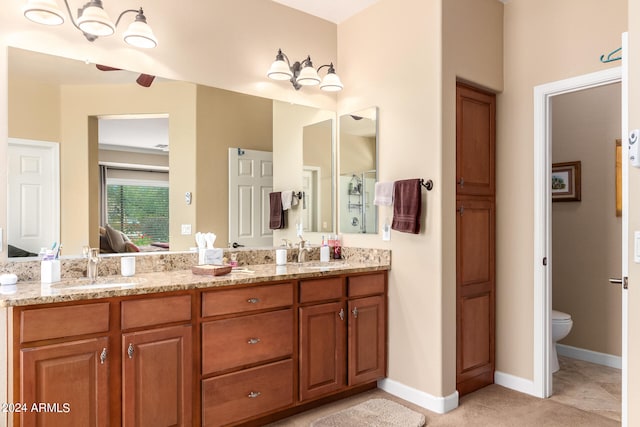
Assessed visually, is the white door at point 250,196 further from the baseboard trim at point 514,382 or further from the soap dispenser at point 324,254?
the baseboard trim at point 514,382

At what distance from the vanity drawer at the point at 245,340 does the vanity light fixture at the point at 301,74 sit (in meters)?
1.62

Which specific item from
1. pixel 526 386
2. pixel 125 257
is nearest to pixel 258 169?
pixel 125 257

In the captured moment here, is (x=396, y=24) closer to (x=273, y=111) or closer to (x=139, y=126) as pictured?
(x=273, y=111)

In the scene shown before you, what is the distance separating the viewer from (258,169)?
3172 mm

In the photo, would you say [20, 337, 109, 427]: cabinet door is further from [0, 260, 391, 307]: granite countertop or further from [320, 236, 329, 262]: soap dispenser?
[320, 236, 329, 262]: soap dispenser

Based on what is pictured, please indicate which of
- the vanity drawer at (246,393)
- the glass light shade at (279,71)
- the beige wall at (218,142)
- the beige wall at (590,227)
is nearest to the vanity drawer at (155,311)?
the vanity drawer at (246,393)

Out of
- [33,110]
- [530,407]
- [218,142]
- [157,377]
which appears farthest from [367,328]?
[33,110]

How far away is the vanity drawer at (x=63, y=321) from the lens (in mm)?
1841

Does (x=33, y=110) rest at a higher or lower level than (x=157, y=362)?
higher

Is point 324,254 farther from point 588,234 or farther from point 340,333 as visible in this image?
point 588,234

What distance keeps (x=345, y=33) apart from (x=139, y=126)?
1.84 metres

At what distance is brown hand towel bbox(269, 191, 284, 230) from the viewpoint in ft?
10.6

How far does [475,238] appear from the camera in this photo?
3.17 m

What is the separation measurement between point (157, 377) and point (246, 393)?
0.53m
